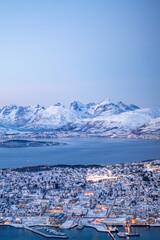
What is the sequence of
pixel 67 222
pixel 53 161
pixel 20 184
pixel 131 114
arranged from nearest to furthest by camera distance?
pixel 67 222 → pixel 20 184 → pixel 53 161 → pixel 131 114

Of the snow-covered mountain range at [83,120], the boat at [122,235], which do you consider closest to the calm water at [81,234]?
the boat at [122,235]

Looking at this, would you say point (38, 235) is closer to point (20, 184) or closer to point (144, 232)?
point (144, 232)

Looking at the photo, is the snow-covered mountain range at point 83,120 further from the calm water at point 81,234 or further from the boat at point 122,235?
the boat at point 122,235

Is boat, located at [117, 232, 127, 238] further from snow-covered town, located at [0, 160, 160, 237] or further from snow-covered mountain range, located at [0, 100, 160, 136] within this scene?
snow-covered mountain range, located at [0, 100, 160, 136]

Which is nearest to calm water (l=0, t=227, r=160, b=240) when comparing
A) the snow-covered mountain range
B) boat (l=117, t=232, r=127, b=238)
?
boat (l=117, t=232, r=127, b=238)

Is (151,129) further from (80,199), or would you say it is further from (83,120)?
(80,199)

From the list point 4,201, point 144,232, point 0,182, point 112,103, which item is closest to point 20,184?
point 0,182
